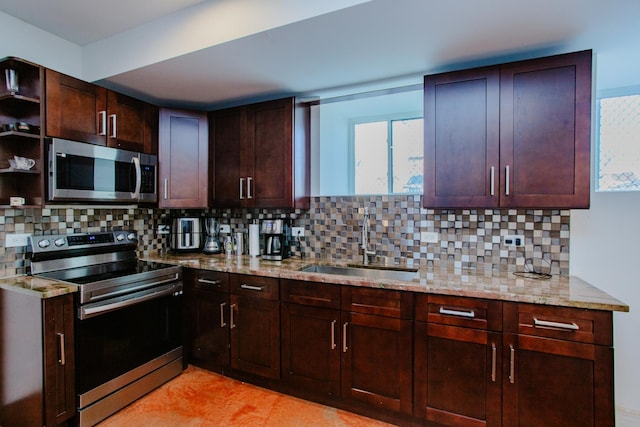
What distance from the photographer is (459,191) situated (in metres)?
2.14

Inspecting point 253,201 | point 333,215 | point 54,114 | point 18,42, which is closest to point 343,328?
point 333,215

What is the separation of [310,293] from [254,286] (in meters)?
0.46

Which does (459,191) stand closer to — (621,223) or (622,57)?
(621,223)

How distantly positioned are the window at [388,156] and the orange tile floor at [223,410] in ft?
6.47

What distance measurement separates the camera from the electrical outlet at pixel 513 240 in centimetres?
225

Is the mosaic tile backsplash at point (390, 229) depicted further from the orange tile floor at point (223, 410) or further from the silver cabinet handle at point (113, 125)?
the orange tile floor at point (223, 410)

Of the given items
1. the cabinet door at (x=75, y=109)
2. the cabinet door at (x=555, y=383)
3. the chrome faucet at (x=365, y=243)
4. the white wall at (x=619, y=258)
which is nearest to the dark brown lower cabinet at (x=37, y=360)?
the cabinet door at (x=75, y=109)

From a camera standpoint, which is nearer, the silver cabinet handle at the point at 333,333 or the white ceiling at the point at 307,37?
the white ceiling at the point at 307,37

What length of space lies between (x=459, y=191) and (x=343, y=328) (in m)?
1.18

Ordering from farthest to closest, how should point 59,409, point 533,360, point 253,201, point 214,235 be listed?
point 214,235
point 253,201
point 59,409
point 533,360

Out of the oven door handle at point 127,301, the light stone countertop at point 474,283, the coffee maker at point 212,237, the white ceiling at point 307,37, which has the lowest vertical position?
the oven door handle at point 127,301

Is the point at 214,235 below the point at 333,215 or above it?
below

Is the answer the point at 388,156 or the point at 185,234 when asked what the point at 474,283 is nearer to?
the point at 388,156

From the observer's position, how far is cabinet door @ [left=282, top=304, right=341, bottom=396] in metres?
2.15
